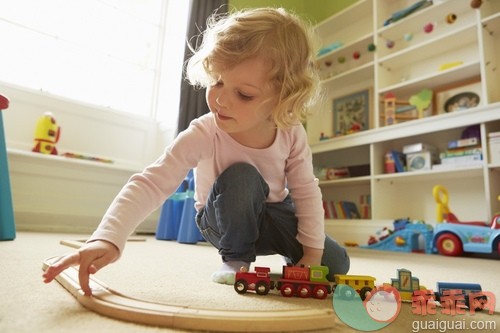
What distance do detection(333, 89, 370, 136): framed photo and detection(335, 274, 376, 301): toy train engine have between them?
206 cm

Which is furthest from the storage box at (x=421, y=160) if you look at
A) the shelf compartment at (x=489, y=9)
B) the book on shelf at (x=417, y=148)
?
the shelf compartment at (x=489, y=9)

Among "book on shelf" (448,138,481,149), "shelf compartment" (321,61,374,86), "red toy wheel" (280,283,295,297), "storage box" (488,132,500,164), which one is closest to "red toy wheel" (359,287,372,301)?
"red toy wheel" (280,283,295,297)

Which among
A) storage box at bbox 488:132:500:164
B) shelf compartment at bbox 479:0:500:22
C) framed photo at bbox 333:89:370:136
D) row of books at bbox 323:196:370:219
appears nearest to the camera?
storage box at bbox 488:132:500:164

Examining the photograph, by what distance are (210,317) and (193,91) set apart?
2.11 meters

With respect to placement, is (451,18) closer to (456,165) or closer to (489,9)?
(489,9)

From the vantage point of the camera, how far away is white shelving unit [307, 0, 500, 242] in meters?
1.90

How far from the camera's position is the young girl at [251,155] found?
0.64 m

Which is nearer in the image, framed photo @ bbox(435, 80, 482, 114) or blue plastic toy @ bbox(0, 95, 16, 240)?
blue plastic toy @ bbox(0, 95, 16, 240)

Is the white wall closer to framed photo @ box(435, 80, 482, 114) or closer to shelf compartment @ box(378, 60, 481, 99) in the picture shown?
shelf compartment @ box(378, 60, 481, 99)

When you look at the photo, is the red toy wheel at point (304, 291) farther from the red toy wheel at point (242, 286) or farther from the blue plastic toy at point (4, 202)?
the blue plastic toy at point (4, 202)

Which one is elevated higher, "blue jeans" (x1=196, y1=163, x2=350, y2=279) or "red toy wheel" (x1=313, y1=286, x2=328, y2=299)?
"blue jeans" (x1=196, y1=163, x2=350, y2=279)

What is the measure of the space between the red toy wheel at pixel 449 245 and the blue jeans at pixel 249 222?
1.14 m

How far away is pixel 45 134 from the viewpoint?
200cm

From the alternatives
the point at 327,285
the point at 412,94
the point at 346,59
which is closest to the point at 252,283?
the point at 327,285
